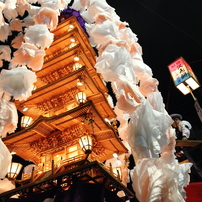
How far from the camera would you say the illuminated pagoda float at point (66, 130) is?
5665 mm

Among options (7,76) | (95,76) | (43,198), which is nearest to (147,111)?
(7,76)

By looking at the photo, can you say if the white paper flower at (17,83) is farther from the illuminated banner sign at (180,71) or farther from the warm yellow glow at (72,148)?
the illuminated banner sign at (180,71)

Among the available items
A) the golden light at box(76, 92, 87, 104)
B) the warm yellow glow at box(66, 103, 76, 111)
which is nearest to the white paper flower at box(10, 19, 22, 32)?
the golden light at box(76, 92, 87, 104)

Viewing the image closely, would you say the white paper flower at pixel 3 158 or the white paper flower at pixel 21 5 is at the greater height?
the white paper flower at pixel 21 5

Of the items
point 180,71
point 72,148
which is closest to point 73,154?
point 72,148

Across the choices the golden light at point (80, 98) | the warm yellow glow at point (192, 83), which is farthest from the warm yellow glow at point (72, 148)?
the warm yellow glow at point (192, 83)

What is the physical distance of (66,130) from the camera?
6.93 m

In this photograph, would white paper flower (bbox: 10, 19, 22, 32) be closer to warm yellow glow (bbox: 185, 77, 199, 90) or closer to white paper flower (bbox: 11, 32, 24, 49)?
white paper flower (bbox: 11, 32, 24, 49)

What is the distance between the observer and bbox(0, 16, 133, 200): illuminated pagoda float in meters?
5.66

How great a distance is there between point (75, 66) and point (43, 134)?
286 centimetres

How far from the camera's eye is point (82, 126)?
22.2 ft

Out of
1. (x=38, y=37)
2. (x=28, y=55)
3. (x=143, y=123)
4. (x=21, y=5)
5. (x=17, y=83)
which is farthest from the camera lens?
(x=21, y=5)

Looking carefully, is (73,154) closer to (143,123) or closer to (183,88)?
(143,123)

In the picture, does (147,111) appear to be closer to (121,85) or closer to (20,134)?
(121,85)
